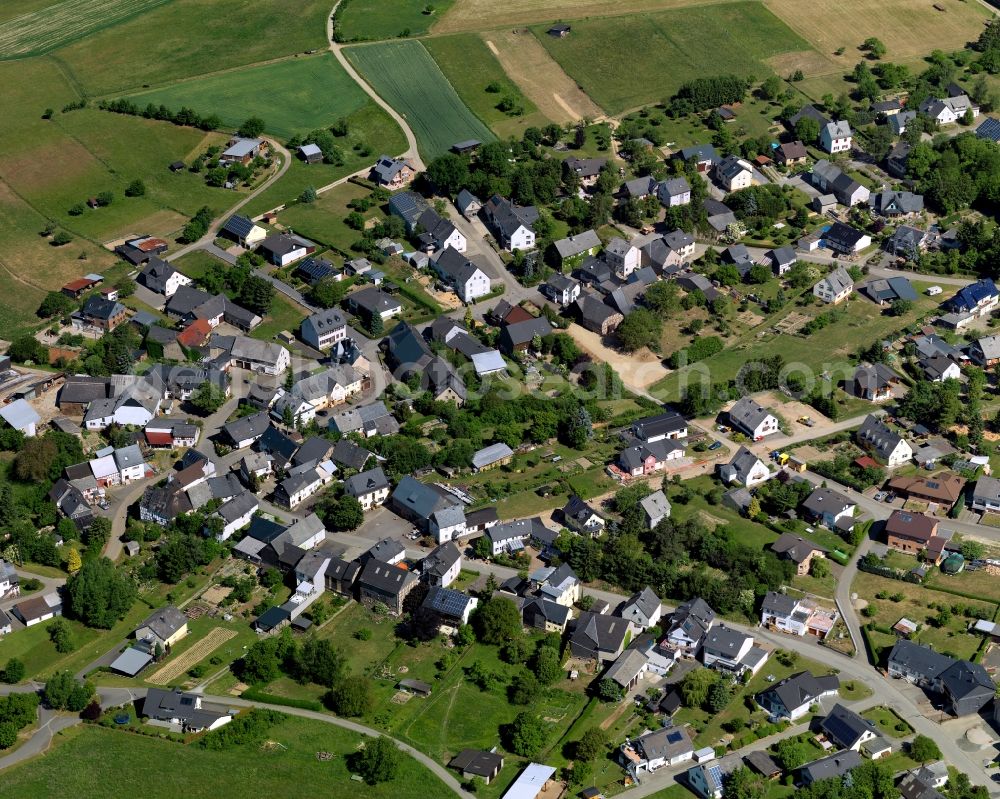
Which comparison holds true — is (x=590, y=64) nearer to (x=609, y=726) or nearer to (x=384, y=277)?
(x=384, y=277)

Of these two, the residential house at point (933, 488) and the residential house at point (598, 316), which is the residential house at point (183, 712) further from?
the residential house at point (598, 316)

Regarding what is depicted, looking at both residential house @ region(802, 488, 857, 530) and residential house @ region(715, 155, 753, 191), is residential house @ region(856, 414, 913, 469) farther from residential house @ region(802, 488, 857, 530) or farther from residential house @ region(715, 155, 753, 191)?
→ residential house @ region(715, 155, 753, 191)

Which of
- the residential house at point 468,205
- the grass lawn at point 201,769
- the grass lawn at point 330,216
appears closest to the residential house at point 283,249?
the grass lawn at point 330,216

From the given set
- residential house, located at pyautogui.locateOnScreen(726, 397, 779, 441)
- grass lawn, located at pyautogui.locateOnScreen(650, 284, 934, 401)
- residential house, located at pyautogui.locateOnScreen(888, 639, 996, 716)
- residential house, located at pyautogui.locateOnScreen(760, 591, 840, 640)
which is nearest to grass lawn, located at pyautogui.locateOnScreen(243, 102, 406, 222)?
grass lawn, located at pyautogui.locateOnScreen(650, 284, 934, 401)

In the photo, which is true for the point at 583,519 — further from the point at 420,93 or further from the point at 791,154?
the point at 420,93

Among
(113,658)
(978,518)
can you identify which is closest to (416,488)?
(113,658)

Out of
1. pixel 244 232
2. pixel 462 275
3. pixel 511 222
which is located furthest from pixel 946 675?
pixel 244 232
